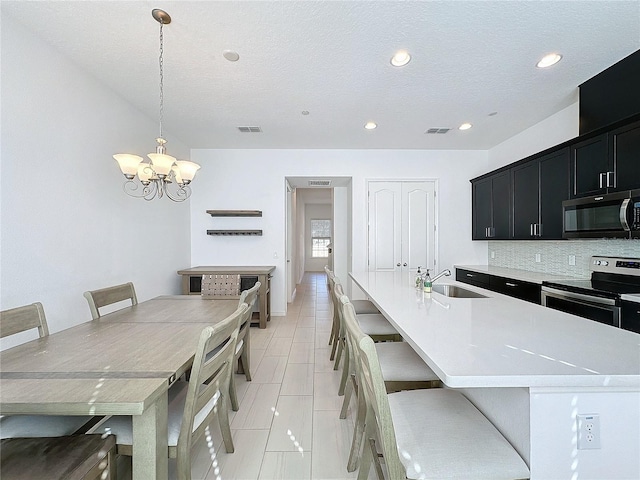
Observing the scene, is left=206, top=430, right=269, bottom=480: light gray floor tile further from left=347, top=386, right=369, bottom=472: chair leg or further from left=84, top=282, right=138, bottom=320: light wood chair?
left=84, top=282, right=138, bottom=320: light wood chair

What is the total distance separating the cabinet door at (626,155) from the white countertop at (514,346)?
1575 millimetres

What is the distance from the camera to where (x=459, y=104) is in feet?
10.5

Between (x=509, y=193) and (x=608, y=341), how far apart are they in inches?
128

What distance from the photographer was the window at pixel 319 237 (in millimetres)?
11844

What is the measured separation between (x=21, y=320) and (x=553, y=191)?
183 inches

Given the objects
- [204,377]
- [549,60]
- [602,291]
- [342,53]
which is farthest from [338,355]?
[549,60]

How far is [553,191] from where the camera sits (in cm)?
317

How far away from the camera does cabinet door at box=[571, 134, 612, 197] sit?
2.54m

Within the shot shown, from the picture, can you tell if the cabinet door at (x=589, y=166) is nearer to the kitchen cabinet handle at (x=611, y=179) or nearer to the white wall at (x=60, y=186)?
the kitchen cabinet handle at (x=611, y=179)

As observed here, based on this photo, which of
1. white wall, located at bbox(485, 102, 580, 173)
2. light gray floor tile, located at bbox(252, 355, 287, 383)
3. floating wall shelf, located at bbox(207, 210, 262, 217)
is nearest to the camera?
light gray floor tile, located at bbox(252, 355, 287, 383)

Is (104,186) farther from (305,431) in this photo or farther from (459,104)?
(459,104)

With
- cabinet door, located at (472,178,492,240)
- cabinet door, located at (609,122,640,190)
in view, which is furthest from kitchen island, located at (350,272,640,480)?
cabinet door, located at (472,178,492,240)

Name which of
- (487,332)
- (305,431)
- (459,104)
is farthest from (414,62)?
(305,431)

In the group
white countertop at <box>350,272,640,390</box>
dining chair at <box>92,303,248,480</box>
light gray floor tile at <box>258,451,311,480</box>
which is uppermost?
white countertop at <box>350,272,640,390</box>
